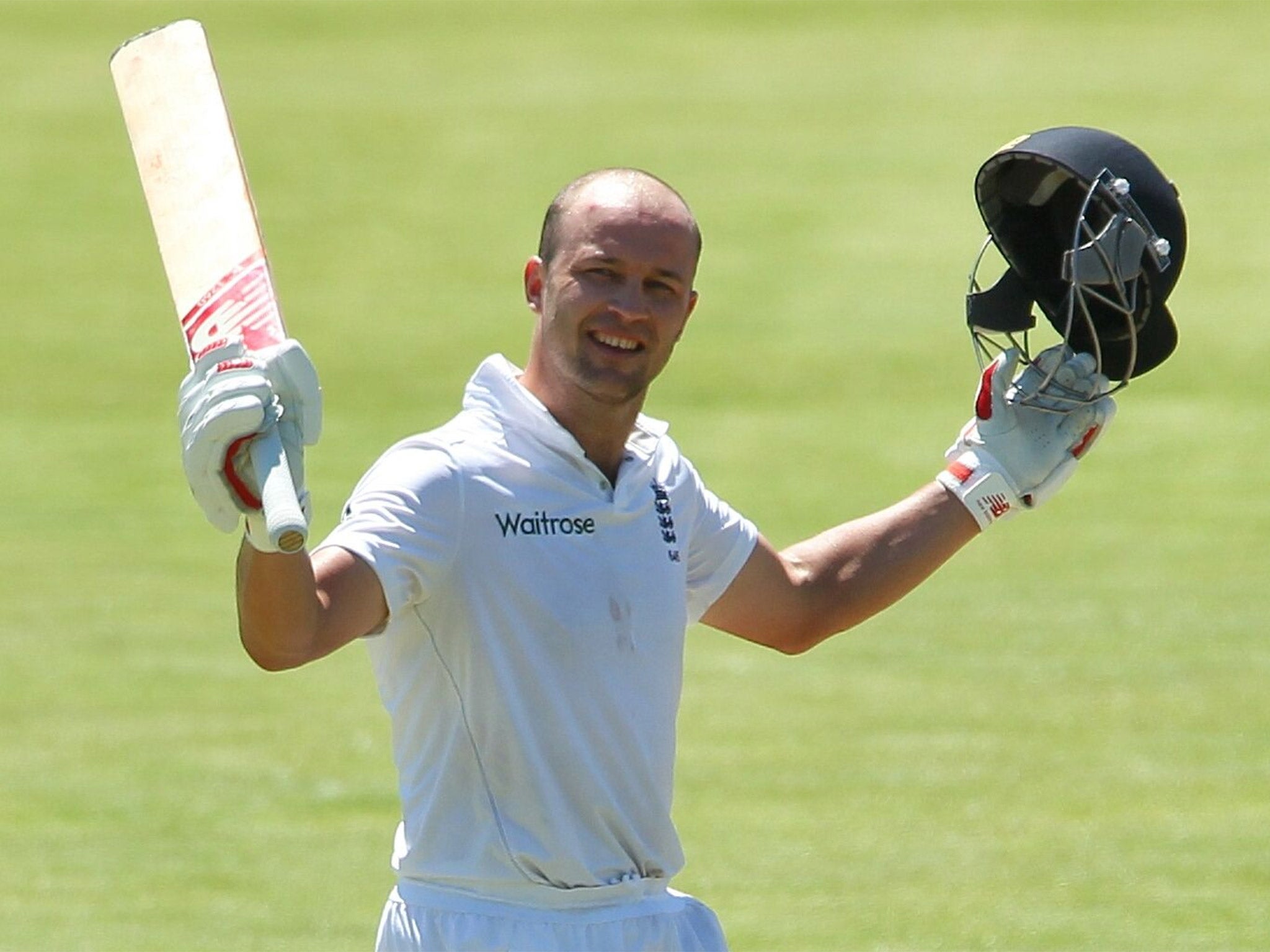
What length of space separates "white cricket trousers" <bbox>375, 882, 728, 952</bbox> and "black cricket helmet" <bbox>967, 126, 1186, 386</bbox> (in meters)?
1.50

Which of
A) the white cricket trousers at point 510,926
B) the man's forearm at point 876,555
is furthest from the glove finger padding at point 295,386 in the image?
the man's forearm at point 876,555

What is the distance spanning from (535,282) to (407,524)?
0.59 metres

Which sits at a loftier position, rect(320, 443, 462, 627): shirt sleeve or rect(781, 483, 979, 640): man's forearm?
rect(320, 443, 462, 627): shirt sleeve

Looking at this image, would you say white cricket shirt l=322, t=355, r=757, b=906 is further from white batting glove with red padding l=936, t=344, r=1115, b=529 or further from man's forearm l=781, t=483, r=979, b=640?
white batting glove with red padding l=936, t=344, r=1115, b=529

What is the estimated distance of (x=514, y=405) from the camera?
14.0ft

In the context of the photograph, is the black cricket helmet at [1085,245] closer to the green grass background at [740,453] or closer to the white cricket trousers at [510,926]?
the white cricket trousers at [510,926]

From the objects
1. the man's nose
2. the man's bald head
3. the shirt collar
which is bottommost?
the shirt collar

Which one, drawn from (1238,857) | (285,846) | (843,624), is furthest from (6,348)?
(843,624)

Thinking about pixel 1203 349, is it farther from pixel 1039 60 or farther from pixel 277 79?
pixel 277 79

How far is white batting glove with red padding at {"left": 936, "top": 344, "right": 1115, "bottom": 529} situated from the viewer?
4.93 metres

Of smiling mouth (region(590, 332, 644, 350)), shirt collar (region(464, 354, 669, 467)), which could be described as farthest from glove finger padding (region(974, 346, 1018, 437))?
smiling mouth (region(590, 332, 644, 350))

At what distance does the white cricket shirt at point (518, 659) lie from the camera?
13.4 ft

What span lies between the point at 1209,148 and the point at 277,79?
29.3 ft

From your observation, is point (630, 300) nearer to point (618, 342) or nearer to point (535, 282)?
point (618, 342)
